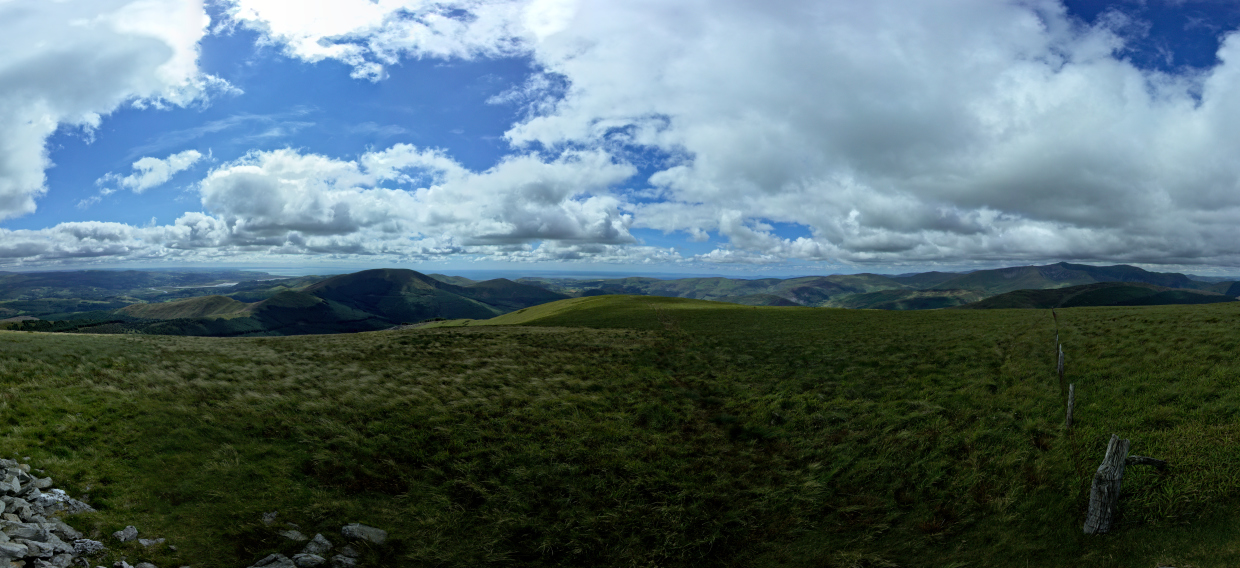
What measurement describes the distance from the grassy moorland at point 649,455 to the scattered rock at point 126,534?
0.65 feet

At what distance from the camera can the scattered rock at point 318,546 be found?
12312 millimetres

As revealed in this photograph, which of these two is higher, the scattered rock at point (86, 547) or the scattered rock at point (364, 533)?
the scattered rock at point (86, 547)

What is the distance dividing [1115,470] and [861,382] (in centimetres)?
1399

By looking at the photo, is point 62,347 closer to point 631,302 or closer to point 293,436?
point 293,436

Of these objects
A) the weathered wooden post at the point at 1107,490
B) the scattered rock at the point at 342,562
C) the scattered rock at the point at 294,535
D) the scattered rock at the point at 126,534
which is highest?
the weathered wooden post at the point at 1107,490

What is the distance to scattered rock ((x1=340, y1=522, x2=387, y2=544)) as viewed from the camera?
42.5 feet

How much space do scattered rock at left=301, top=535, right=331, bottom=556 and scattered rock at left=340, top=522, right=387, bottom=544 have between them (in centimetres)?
48

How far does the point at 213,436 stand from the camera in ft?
57.2

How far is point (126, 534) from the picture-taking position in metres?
11.9

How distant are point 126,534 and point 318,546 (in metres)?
4.45

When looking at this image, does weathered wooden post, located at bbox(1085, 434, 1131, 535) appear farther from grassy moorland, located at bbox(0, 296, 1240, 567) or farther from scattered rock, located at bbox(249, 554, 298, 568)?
scattered rock, located at bbox(249, 554, 298, 568)

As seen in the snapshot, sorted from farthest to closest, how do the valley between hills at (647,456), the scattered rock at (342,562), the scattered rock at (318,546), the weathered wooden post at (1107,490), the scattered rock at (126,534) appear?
the valley between hills at (647,456)
the scattered rock at (318,546)
the weathered wooden post at (1107,490)
the scattered rock at (342,562)
the scattered rock at (126,534)

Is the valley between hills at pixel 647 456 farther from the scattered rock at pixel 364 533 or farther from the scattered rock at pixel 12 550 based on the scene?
the scattered rock at pixel 12 550

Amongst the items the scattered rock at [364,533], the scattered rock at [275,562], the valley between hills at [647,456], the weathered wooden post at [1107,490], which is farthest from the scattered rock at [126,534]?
the weathered wooden post at [1107,490]
